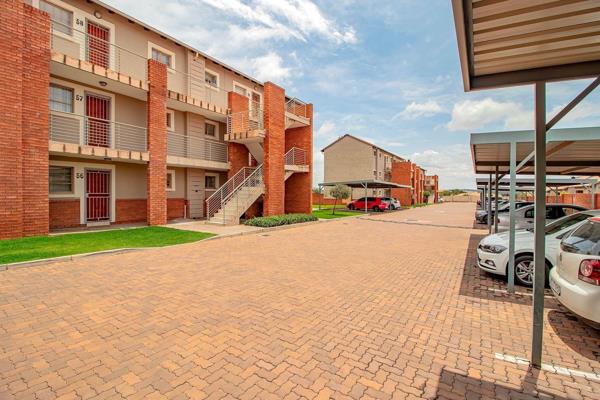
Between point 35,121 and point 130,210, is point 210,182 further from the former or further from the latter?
point 35,121

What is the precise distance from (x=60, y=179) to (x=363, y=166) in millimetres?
35745

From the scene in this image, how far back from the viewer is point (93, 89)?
1306 cm

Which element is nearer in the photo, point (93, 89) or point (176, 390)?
point (176, 390)

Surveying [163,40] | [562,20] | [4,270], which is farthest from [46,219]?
[562,20]

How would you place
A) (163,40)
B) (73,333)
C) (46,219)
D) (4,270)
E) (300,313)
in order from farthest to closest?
(163,40)
(46,219)
(4,270)
(300,313)
(73,333)

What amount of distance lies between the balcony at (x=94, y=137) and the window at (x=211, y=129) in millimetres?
3911

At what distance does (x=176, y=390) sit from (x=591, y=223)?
18.2ft

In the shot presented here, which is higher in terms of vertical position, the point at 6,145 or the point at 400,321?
the point at 6,145

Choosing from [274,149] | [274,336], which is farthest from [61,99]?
[274,336]

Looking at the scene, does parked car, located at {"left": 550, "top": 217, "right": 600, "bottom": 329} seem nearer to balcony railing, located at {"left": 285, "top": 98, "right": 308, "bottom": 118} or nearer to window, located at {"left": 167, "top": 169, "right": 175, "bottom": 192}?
window, located at {"left": 167, "top": 169, "right": 175, "bottom": 192}

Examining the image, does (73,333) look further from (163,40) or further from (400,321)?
(163,40)

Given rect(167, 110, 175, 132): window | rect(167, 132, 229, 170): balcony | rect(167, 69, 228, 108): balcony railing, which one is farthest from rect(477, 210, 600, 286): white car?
rect(167, 69, 228, 108): balcony railing

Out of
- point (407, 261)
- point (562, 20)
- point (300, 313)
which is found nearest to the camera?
point (562, 20)

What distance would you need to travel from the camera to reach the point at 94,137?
1322cm
